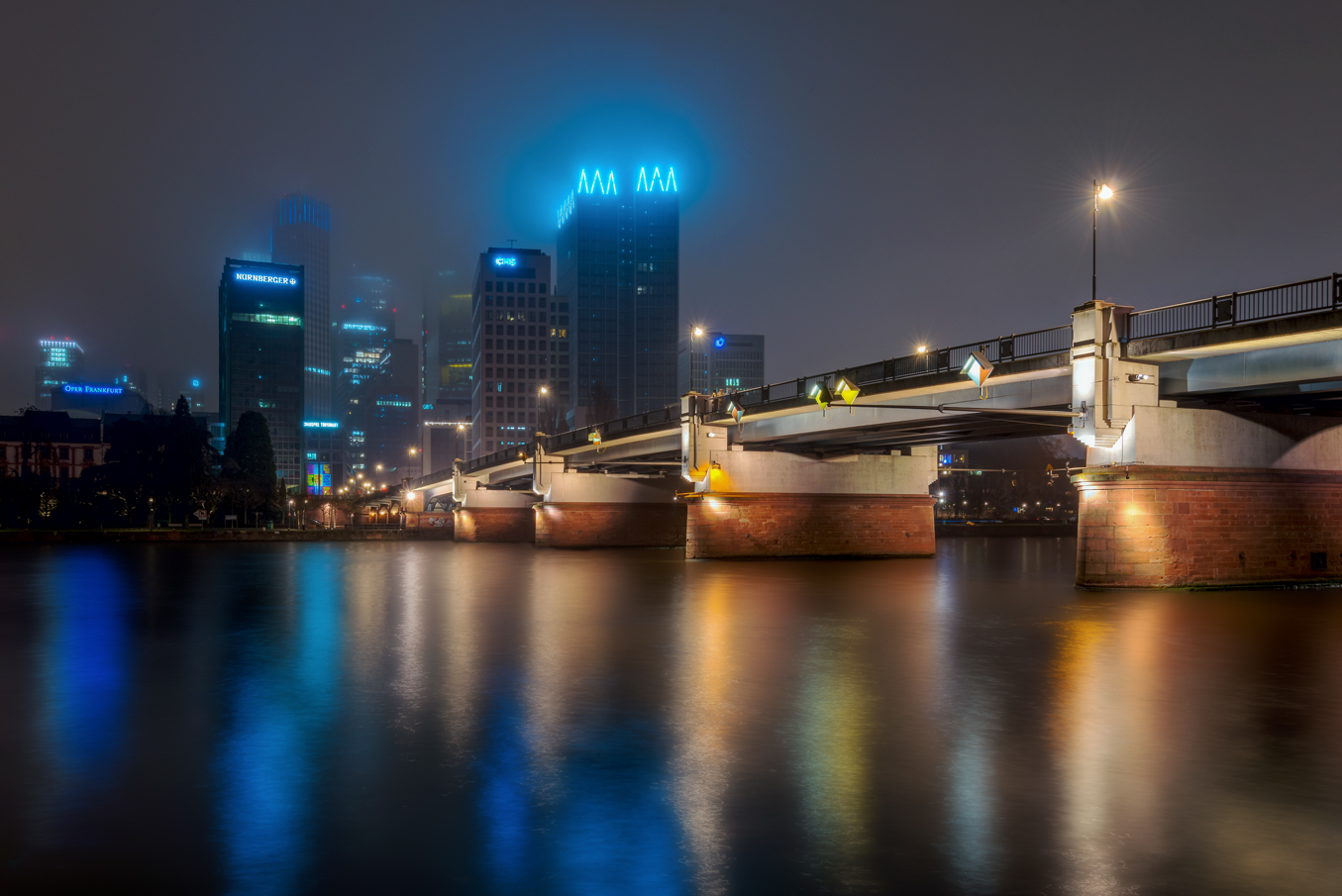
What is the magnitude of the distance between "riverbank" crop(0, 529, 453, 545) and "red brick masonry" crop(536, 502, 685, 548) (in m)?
33.3

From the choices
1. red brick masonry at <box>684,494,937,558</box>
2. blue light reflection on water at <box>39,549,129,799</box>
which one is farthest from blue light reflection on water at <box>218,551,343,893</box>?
red brick masonry at <box>684,494,937,558</box>

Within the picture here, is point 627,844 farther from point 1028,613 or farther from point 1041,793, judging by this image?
point 1028,613

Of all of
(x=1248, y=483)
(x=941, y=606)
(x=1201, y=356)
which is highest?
(x=1201, y=356)

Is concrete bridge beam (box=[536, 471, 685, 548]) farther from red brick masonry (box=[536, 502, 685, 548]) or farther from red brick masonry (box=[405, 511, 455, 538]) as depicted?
red brick masonry (box=[405, 511, 455, 538])

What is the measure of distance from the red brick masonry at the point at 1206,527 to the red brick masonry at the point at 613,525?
4051cm

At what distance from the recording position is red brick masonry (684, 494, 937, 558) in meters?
46.8

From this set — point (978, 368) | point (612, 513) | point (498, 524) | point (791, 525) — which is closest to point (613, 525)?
point (612, 513)

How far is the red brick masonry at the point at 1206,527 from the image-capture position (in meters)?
26.6

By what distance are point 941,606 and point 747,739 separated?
56.1 feet

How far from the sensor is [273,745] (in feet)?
32.9

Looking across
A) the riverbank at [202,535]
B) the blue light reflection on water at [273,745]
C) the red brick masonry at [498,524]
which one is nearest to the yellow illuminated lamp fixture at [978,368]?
the blue light reflection on water at [273,745]

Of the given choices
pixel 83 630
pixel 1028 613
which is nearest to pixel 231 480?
pixel 83 630

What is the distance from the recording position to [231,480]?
101500mm

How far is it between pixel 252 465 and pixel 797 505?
84213 mm
